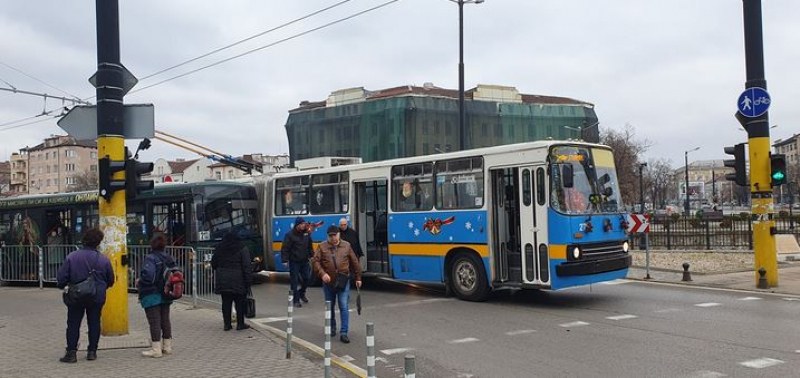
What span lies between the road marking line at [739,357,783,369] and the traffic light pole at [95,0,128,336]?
25.8ft

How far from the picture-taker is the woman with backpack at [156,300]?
26.2 ft

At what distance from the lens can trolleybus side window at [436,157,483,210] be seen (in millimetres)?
13023

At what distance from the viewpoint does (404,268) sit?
14.6m

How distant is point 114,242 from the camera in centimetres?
903

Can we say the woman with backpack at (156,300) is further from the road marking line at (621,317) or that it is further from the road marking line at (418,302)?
the road marking line at (621,317)

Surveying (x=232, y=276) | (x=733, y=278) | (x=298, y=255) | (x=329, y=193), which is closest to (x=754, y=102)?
(x=733, y=278)

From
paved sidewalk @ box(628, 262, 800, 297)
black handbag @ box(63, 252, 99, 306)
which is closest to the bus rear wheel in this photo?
paved sidewalk @ box(628, 262, 800, 297)

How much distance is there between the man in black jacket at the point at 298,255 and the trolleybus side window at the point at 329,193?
2.73 meters

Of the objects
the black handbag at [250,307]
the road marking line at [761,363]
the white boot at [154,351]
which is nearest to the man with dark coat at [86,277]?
the white boot at [154,351]

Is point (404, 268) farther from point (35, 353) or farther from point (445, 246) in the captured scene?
point (35, 353)

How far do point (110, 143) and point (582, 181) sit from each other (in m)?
7.91

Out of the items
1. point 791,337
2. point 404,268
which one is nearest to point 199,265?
point 404,268

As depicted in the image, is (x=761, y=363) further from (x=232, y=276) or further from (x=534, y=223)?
(x=232, y=276)

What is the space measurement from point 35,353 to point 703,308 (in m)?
10.3
